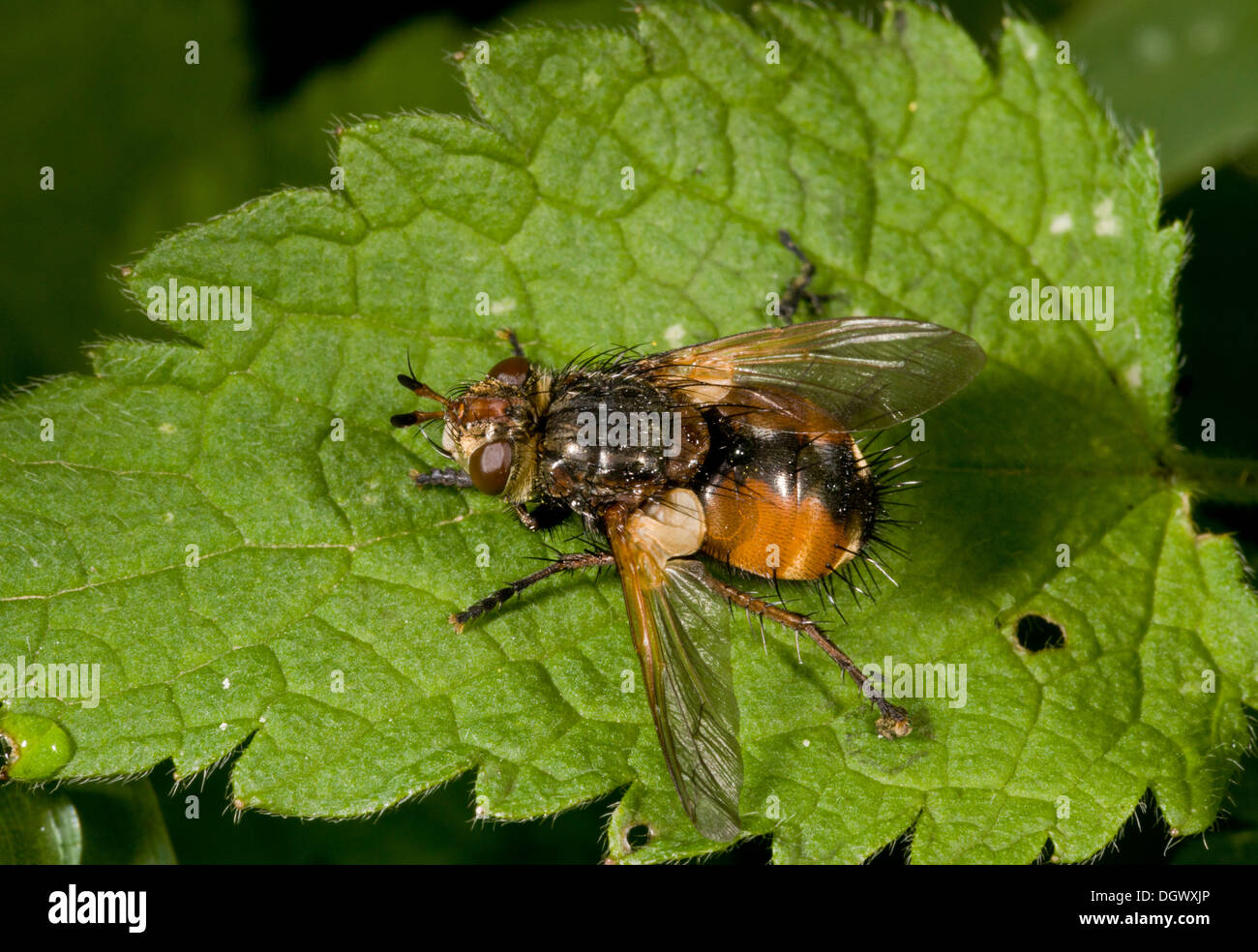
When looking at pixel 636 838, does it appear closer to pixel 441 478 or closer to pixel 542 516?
pixel 542 516

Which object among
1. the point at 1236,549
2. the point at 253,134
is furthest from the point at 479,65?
the point at 1236,549

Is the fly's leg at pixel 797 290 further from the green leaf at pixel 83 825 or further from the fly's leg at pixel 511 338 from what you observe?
the green leaf at pixel 83 825

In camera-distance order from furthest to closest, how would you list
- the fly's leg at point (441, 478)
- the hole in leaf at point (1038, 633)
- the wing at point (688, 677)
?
the hole in leaf at point (1038, 633), the fly's leg at point (441, 478), the wing at point (688, 677)

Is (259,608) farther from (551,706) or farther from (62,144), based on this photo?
(62,144)

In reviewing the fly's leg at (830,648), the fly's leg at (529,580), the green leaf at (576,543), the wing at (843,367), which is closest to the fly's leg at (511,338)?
the green leaf at (576,543)

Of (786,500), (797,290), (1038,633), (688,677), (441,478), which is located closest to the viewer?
(688,677)

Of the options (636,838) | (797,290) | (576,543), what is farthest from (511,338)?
(636,838)
